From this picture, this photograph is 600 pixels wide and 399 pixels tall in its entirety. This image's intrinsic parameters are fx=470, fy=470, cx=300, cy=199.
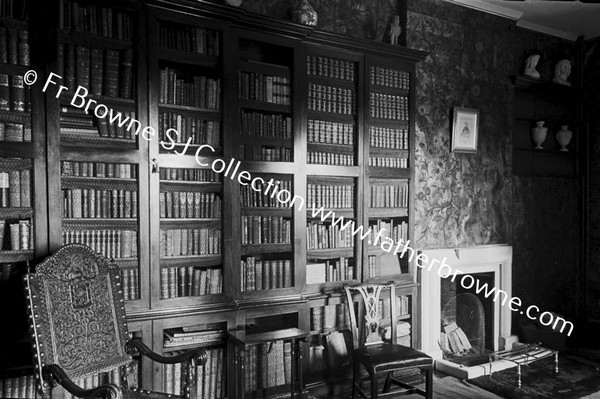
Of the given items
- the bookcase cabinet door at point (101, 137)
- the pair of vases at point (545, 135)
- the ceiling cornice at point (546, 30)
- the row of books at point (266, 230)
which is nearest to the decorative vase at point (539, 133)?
the pair of vases at point (545, 135)

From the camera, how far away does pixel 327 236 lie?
3889 millimetres

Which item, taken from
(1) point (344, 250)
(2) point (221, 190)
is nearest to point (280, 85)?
(2) point (221, 190)

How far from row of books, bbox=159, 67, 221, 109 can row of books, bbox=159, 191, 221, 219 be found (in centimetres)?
63

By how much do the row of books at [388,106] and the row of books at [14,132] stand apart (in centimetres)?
259

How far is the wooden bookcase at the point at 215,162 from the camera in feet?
9.53

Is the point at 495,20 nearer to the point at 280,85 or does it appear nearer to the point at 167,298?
the point at 280,85

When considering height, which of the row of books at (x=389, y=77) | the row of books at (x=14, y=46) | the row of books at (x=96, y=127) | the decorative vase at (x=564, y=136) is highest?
the row of books at (x=389, y=77)

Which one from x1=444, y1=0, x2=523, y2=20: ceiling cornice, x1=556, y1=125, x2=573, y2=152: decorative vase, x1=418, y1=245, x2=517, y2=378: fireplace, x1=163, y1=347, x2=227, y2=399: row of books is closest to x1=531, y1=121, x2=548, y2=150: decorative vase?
x1=556, y1=125, x2=573, y2=152: decorative vase

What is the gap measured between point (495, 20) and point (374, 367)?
12.8 feet

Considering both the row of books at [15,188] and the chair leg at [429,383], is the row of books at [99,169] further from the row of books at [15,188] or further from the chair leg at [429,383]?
the chair leg at [429,383]

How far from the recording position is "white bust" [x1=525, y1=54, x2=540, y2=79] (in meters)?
5.23

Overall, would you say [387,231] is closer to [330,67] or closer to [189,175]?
[330,67]

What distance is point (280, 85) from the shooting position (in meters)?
3.62

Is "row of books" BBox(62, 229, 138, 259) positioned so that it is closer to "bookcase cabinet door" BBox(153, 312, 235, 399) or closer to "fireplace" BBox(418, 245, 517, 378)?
"bookcase cabinet door" BBox(153, 312, 235, 399)
